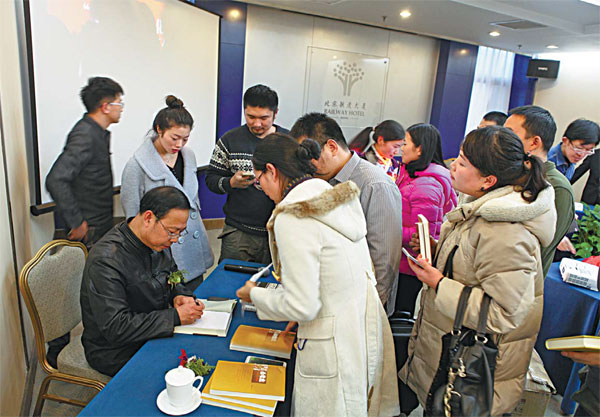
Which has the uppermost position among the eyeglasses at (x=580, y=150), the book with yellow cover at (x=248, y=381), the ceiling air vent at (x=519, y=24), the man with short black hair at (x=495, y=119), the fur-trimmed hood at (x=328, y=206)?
the ceiling air vent at (x=519, y=24)

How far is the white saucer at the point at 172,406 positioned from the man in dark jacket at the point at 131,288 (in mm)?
337

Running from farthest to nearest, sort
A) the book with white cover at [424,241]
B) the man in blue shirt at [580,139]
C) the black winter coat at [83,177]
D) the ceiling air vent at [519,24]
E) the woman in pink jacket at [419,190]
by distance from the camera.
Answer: the ceiling air vent at [519,24] < the man in blue shirt at [580,139] < the woman in pink jacket at [419,190] < the black winter coat at [83,177] < the book with white cover at [424,241]

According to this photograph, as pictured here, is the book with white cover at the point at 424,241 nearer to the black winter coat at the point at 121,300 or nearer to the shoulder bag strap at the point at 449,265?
the shoulder bag strap at the point at 449,265

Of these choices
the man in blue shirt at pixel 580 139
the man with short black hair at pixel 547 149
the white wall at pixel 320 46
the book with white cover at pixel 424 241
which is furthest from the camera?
the white wall at pixel 320 46

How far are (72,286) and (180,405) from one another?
1057 mm

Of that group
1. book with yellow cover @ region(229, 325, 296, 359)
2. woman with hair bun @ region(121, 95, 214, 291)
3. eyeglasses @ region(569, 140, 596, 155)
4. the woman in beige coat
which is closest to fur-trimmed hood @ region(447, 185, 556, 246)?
the woman in beige coat

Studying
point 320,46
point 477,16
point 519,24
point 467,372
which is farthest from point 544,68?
point 467,372

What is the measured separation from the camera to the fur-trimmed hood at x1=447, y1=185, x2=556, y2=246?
4.21ft

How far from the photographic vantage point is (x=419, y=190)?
2318mm

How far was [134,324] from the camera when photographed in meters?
1.44

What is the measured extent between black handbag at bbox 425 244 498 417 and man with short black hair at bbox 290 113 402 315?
0.40 m

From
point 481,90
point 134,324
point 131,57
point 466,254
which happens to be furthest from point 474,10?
point 134,324

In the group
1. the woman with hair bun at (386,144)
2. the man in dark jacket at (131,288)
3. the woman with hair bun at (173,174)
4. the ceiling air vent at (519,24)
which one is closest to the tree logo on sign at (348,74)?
the ceiling air vent at (519,24)

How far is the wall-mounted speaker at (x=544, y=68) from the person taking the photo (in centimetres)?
653
